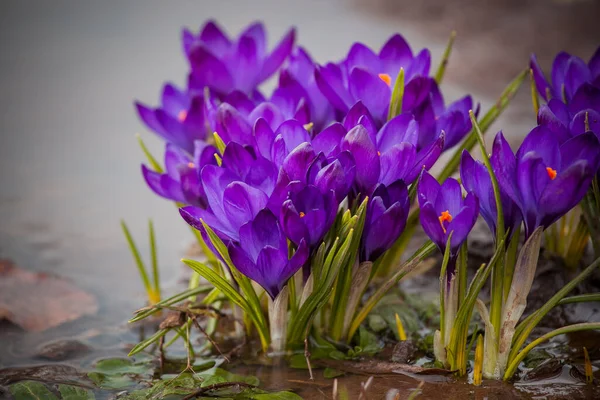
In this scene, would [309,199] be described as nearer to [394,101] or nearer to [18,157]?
[394,101]

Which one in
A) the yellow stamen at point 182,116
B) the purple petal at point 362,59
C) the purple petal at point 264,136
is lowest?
the purple petal at point 264,136

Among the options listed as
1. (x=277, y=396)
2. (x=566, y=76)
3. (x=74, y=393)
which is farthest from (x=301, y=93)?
(x=74, y=393)

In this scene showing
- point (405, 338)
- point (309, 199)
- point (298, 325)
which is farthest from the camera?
point (405, 338)

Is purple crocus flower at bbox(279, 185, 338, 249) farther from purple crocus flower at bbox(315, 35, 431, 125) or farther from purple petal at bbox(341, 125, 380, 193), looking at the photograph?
purple crocus flower at bbox(315, 35, 431, 125)

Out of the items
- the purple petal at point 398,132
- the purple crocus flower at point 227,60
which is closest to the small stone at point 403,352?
the purple petal at point 398,132

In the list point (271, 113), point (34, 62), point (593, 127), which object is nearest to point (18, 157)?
point (34, 62)

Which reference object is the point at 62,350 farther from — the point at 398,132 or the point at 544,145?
the point at 544,145

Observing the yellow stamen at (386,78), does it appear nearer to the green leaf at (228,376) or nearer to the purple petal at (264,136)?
the purple petal at (264,136)
